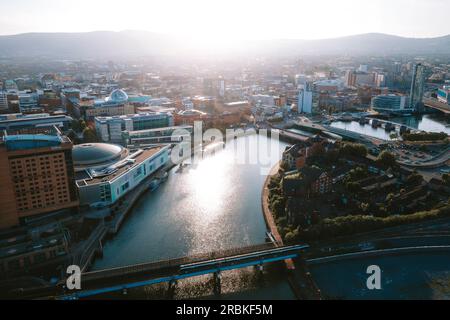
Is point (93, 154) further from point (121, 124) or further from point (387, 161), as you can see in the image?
point (387, 161)

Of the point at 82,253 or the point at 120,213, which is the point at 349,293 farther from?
the point at 120,213

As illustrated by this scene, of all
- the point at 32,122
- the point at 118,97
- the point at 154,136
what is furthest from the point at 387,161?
the point at 118,97

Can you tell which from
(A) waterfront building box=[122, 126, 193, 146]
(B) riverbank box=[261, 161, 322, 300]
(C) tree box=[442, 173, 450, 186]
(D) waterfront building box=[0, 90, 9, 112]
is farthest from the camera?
(D) waterfront building box=[0, 90, 9, 112]

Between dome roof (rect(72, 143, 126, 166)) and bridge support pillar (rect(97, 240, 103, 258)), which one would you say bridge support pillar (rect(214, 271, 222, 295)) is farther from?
dome roof (rect(72, 143, 126, 166))

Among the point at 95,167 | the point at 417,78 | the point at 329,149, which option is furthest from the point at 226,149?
the point at 417,78

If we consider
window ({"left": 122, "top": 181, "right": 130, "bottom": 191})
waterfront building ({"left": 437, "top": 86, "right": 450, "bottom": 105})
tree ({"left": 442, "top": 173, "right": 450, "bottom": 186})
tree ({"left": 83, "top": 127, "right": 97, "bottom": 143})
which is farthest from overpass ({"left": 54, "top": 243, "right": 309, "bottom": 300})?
waterfront building ({"left": 437, "top": 86, "right": 450, "bottom": 105})

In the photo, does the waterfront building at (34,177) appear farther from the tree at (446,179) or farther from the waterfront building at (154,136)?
the tree at (446,179)

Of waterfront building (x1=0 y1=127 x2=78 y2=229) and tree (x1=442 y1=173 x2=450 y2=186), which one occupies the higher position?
waterfront building (x1=0 y1=127 x2=78 y2=229)
